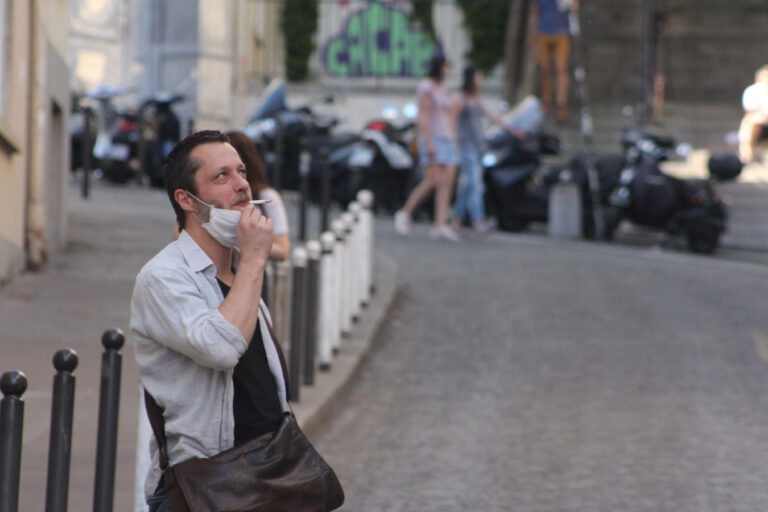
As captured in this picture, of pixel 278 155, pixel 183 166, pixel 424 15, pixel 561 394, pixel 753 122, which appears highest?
pixel 424 15

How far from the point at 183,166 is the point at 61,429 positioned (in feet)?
4.10

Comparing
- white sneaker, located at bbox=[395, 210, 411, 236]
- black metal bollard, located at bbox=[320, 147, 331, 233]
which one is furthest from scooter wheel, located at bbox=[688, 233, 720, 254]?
black metal bollard, located at bbox=[320, 147, 331, 233]

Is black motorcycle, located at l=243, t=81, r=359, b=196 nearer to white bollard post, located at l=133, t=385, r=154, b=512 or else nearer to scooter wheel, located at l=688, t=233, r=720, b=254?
scooter wheel, located at l=688, t=233, r=720, b=254

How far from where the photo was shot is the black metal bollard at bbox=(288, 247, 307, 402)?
8211 mm

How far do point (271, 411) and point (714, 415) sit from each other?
5.26 m

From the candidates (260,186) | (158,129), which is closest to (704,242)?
(158,129)

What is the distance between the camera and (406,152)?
64.2ft

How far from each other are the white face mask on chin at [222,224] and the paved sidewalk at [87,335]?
8.44 feet

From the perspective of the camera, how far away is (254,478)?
3580mm

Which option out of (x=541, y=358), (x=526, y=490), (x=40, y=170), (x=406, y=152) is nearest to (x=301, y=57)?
(x=406, y=152)

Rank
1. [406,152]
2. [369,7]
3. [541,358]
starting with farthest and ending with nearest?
[369,7] < [406,152] < [541,358]

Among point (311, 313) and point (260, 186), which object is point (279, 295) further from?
point (260, 186)

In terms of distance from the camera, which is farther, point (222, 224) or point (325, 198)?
point (325, 198)

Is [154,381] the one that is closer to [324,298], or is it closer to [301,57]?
[324,298]
